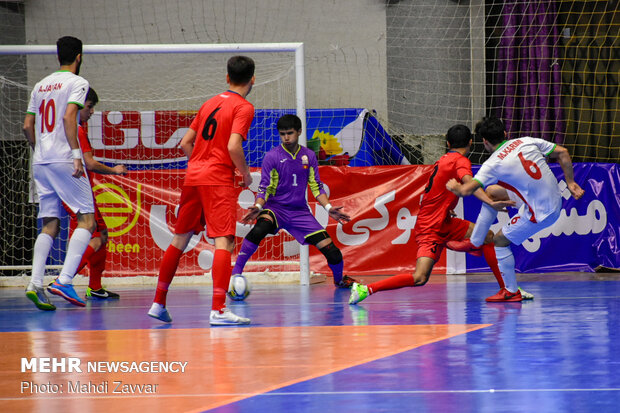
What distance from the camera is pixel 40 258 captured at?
722cm

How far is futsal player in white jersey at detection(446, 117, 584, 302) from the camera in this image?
6805 millimetres

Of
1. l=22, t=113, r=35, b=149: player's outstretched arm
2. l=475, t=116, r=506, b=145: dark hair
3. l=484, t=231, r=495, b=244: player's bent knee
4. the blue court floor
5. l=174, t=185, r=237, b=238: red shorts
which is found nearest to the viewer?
the blue court floor

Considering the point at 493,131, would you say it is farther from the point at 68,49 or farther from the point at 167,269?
the point at 68,49

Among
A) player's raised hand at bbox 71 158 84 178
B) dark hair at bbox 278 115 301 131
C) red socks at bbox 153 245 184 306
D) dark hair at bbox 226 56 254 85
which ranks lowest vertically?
red socks at bbox 153 245 184 306

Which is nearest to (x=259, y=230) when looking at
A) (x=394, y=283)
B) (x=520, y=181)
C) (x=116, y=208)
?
(x=394, y=283)

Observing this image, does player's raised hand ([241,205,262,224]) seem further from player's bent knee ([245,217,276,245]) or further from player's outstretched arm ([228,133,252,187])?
player's outstretched arm ([228,133,252,187])

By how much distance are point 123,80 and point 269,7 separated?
104 inches

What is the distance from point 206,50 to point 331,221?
265cm

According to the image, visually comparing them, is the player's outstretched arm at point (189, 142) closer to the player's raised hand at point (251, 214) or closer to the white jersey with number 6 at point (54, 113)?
the white jersey with number 6 at point (54, 113)

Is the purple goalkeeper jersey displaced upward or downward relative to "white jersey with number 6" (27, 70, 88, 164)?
downward

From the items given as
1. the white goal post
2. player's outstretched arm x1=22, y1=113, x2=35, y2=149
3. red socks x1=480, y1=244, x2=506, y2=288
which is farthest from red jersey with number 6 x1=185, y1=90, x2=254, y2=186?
the white goal post

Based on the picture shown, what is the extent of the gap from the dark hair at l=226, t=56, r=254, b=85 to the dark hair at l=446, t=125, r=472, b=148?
2079 millimetres

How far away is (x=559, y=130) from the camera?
12617 millimetres

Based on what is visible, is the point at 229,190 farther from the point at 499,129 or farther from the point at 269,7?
the point at 269,7
